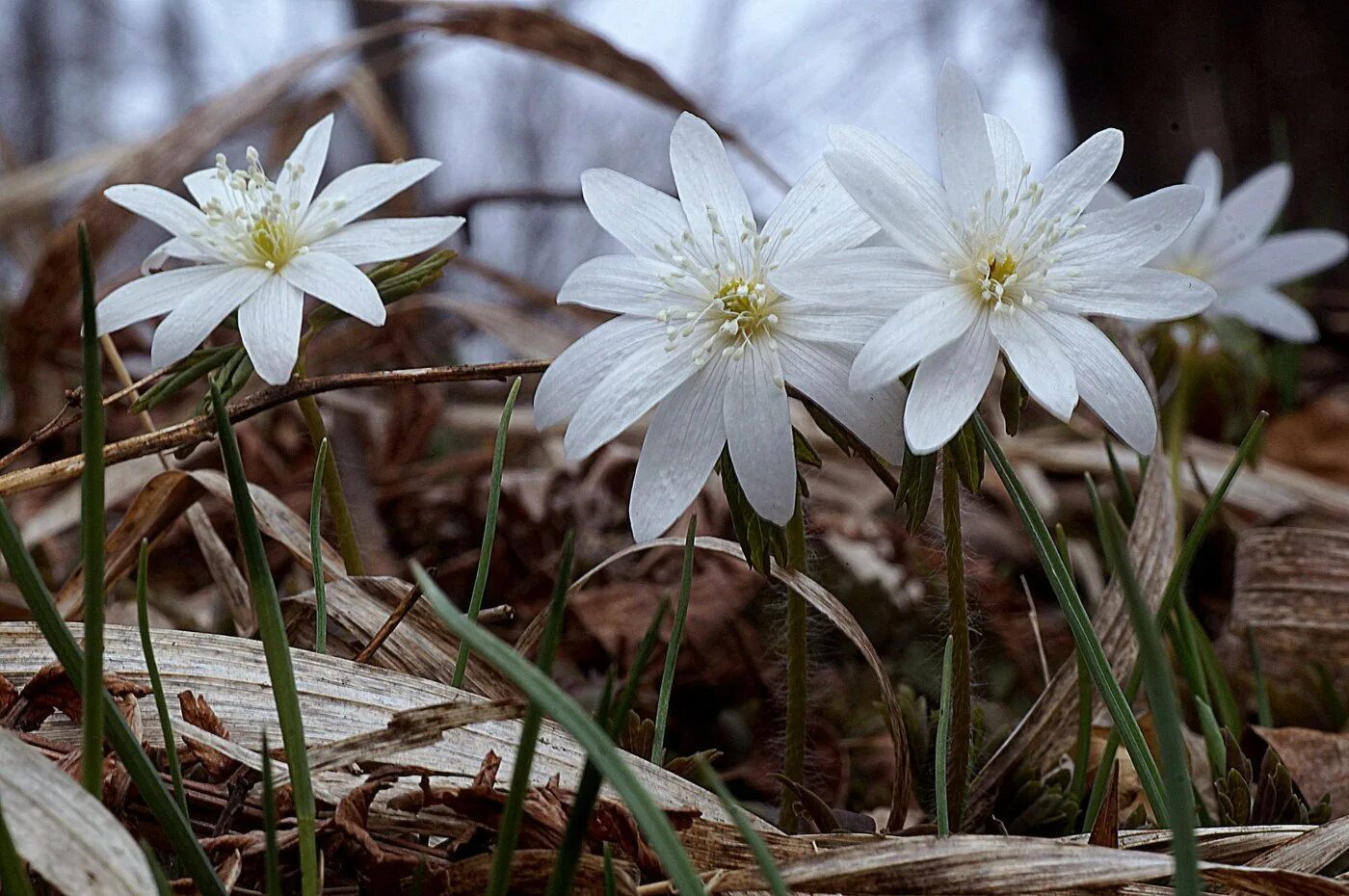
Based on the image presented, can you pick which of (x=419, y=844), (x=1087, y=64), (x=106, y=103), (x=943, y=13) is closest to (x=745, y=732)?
(x=419, y=844)

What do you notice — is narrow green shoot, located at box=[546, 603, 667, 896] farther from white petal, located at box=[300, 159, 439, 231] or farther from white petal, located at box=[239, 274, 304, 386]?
white petal, located at box=[300, 159, 439, 231]

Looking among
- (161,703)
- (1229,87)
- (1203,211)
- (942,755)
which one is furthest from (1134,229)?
(1229,87)

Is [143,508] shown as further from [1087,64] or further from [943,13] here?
[943,13]

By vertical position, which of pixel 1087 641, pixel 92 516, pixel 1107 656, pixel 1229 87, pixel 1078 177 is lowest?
pixel 1107 656

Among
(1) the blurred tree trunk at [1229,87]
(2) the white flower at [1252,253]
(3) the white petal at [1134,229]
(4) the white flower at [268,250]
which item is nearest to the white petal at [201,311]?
(4) the white flower at [268,250]

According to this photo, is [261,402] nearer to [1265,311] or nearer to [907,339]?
[907,339]

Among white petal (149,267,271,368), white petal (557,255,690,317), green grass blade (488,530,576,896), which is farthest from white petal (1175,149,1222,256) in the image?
green grass blade (488,530,576,896)

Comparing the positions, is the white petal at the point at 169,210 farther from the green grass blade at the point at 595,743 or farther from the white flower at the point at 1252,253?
the white flower at the point at 1252,253
